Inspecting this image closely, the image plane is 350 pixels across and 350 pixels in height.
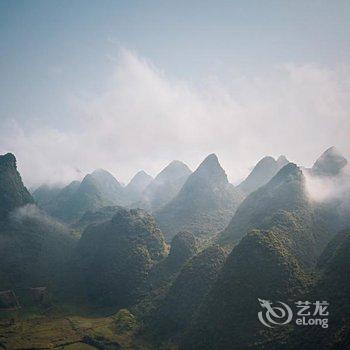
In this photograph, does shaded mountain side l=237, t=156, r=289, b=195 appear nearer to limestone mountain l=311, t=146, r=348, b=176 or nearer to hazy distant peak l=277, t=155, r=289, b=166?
hazy distant peak l=277, t=155, r=289, b=166

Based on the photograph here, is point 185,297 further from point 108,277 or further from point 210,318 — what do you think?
point 108,277

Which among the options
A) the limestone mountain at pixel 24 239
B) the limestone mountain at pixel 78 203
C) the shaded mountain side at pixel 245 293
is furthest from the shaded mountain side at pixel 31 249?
the shaded mountain side at pixel 245 293

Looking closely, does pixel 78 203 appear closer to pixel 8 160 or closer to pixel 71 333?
pixel 8 160

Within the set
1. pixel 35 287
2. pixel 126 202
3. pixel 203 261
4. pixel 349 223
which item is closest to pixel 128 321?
pixel 203 261

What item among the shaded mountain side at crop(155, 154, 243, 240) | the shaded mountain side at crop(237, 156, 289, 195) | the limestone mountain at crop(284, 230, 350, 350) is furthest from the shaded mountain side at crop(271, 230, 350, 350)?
the shaded mountain side at crop(237, 156, 289, 195)

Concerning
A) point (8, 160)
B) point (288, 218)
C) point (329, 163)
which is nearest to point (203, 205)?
point (329, 163)

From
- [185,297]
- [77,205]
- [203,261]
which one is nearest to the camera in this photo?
[185,297]
